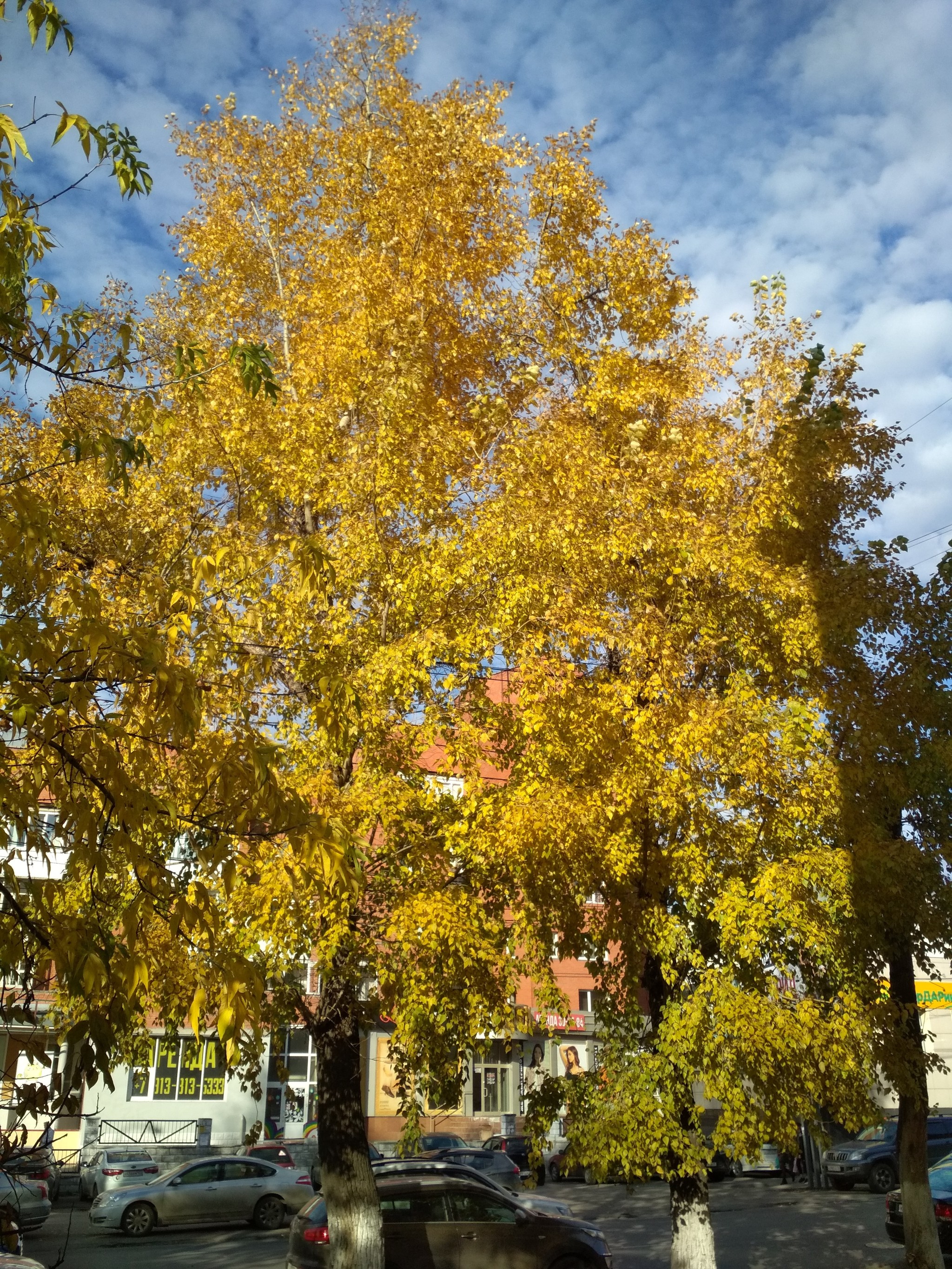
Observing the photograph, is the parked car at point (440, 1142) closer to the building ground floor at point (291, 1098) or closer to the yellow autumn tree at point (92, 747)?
the building ground floor at point (291, 1098)

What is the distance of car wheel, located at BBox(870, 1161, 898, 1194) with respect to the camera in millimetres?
25641

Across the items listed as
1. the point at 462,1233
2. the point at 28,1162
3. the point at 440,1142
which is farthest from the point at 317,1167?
the point at 28,1162

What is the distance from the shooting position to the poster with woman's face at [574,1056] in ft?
116

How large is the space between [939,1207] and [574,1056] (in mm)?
23352

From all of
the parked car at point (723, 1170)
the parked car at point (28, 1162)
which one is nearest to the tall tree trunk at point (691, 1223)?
the parked car at point (28, 1162)

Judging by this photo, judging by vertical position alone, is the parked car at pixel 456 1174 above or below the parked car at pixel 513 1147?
above

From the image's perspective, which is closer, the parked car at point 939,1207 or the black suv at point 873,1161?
the parked car at point 939,1207

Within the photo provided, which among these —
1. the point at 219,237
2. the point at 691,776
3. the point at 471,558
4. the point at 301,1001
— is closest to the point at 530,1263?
the point at 301,1001

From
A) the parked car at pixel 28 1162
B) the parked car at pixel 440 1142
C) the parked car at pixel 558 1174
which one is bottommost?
the parked car at pixel 558 1174

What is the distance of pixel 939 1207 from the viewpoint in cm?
1455

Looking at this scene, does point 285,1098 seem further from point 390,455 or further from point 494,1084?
point 390,455

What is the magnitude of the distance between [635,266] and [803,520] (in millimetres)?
Answer: 4012

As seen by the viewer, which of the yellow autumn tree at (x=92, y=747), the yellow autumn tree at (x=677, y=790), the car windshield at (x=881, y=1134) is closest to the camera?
the yellow autumn tree at (x=92, y=747)

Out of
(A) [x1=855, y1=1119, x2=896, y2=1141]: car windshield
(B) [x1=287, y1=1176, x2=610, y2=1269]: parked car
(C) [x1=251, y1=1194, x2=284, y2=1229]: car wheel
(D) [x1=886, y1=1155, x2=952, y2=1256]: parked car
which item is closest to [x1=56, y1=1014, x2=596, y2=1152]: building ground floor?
(C) [x1=251, y1=1194, x2=284, y2=1229]: car wheel
